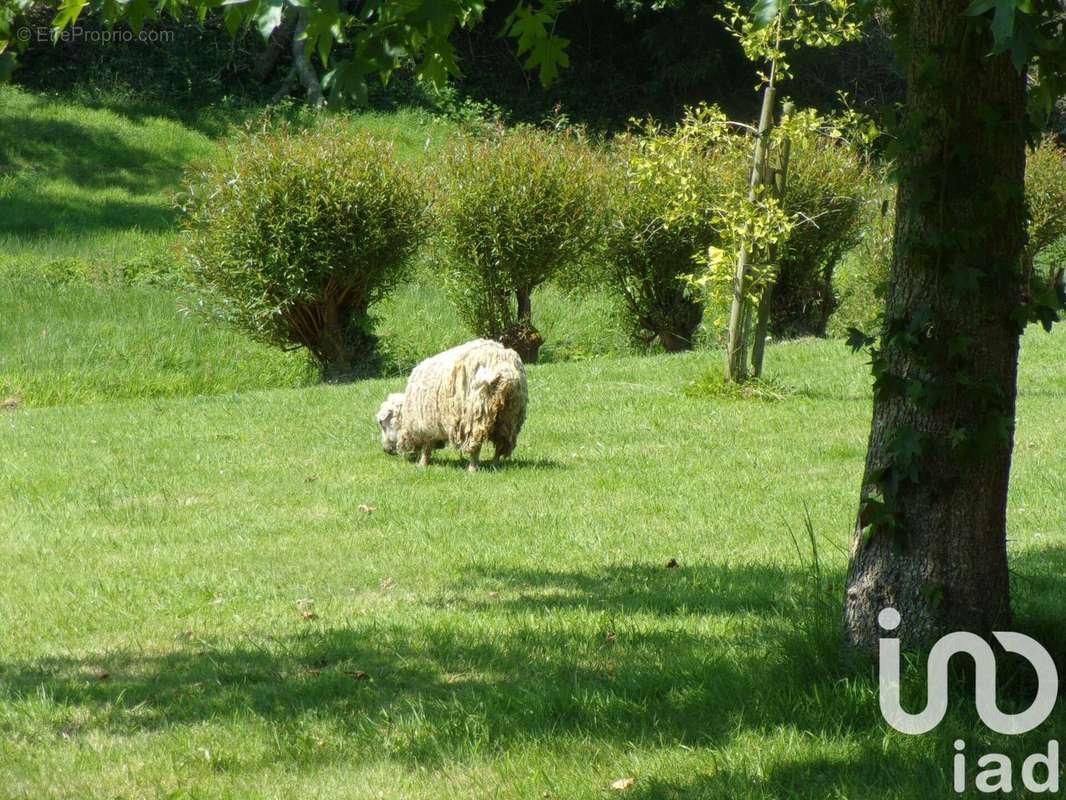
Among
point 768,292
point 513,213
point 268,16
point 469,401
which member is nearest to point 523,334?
point 513,213

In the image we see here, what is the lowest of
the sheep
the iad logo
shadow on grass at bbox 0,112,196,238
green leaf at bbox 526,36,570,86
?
the iad logo

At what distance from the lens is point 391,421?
1077 cm

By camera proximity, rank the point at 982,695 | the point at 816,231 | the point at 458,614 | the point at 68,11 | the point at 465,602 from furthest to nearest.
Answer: the point at 816,231 → the point at 465,602 → the point at 458,614 → the point at 982,695 → the point at 68,11

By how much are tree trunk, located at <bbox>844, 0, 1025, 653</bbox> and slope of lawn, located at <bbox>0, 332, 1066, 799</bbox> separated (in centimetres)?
44

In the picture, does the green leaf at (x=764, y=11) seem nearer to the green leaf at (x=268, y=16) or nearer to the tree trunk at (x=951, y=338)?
the tree trunk at (x=951, y=338)

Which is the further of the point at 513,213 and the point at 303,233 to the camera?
the point at 513,213

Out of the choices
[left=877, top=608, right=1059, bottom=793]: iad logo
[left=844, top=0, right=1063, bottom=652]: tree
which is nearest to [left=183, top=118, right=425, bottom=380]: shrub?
[left=844, top=0, right=1063, bottom=652]: tree

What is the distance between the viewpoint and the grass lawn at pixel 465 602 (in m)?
4.27

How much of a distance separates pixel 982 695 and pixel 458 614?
2604mm

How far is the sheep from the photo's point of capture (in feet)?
32.2

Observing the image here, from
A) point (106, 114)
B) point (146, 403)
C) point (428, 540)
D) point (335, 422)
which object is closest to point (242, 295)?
point (146, 403)

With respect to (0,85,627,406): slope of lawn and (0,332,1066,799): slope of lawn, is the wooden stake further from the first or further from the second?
(0,85,627,406): slope of lawn

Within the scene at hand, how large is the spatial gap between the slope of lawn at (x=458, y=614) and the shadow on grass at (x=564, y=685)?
0.02 m

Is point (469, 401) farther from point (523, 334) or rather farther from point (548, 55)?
point (523, 334)
